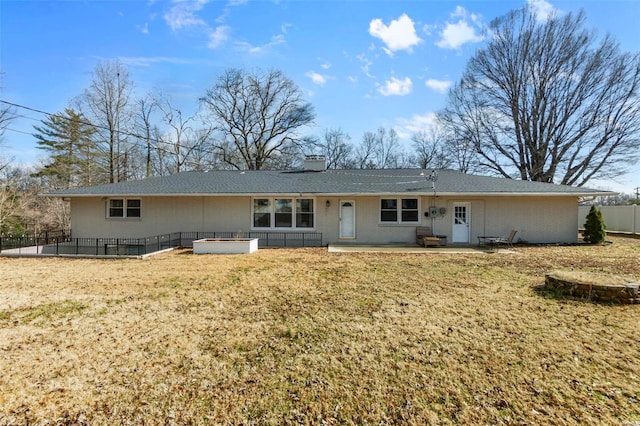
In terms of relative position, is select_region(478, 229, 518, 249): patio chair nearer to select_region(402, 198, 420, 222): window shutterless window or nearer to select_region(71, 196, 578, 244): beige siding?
select_region(71, 196, 578, 244): beige siding

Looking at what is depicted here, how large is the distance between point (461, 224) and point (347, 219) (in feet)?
17.1

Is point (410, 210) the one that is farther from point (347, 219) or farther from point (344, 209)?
point (344, 209)

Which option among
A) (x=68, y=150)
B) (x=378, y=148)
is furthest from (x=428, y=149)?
(x=68, y=150)

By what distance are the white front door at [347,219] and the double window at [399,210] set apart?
1.31 m

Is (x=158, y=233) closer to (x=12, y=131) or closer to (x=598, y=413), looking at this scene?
(x=12, y=131)

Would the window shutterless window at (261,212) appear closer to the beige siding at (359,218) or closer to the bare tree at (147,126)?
the beige siding at (359,218)

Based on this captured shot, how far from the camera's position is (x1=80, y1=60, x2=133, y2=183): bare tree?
24516 millimetres

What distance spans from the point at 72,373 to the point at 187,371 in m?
1.27

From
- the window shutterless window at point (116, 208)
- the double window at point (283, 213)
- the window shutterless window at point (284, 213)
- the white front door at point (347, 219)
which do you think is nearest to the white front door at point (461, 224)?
the white front door at point (347, 219)

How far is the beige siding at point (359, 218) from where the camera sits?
551 inches

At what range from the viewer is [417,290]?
6.60 meters

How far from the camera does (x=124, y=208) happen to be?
49.5 ft

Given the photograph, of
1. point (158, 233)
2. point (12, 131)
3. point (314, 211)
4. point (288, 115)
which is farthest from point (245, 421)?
point (288, 115)

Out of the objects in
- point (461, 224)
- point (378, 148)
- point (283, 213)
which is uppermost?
point (378, 148)
